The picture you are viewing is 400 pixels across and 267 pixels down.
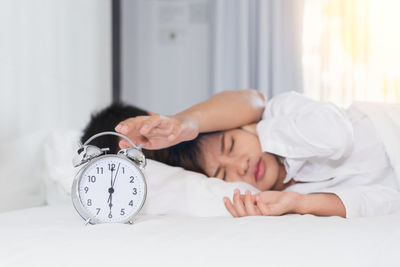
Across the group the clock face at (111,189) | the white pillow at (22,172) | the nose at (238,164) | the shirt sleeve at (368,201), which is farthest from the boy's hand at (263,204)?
the white pillow at (22,172)

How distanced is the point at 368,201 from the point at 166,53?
8.44ft

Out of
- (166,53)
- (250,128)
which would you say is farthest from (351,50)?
(250,128)

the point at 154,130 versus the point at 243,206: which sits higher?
the point at 154,130

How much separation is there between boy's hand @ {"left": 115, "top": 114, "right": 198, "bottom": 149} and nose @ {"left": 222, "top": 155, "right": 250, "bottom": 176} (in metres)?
0.28

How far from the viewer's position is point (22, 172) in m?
1.28

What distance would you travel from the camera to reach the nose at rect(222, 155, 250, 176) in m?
1.32

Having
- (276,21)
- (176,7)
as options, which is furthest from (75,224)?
(176,7)

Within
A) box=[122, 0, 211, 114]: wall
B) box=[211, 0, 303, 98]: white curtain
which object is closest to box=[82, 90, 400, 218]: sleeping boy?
box=[211, 0, 303, 98]: white curtain

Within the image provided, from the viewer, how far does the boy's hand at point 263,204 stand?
36.4 inches

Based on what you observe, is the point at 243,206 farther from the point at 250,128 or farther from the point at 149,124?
the point at 250,128

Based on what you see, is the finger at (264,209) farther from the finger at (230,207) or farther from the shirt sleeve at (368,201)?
the shirt sleeve at (368,201)

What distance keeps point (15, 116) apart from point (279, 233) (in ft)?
3.01

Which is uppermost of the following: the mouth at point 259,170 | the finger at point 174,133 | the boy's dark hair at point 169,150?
the finger at point 174,133

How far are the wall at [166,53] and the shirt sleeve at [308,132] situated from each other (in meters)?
2.08
